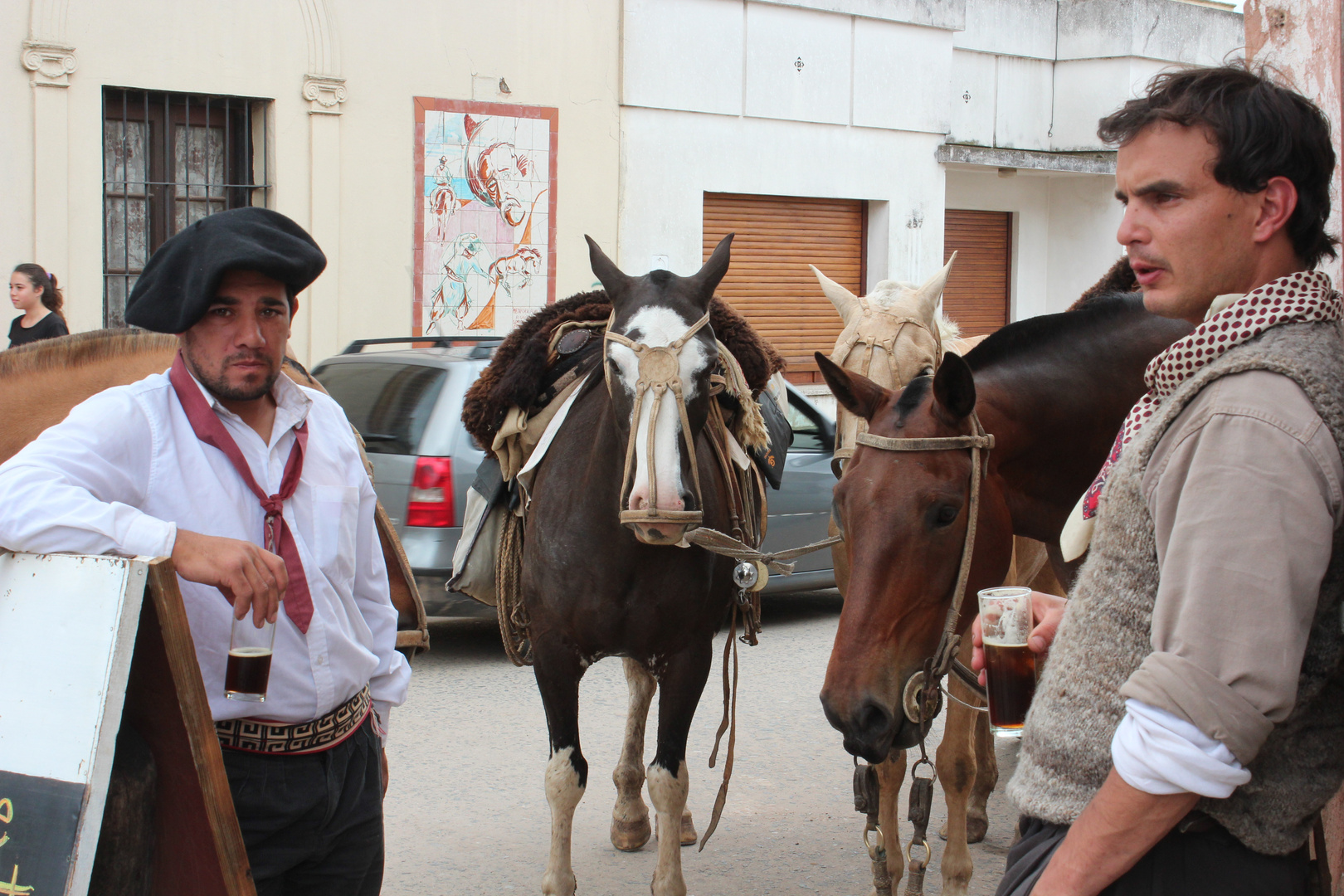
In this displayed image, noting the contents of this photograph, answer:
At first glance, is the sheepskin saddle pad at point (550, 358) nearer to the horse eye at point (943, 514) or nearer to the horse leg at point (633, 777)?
the horse leg at point (633, 777)

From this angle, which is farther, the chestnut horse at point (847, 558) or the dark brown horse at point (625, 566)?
the chestnut horse at point (847, 558)

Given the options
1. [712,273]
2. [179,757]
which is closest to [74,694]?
[179,757]

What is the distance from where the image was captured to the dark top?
8906 mm

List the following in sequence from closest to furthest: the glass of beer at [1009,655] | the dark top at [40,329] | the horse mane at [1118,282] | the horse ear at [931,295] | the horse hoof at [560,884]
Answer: the glass of beer at [1009,655] < the horse mane at [1118,282] < the horse hoof at [560,884] < the horse ear at [931,295] < the dark top at [40,329]

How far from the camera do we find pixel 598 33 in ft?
43.8

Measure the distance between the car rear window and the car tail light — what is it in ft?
0.52

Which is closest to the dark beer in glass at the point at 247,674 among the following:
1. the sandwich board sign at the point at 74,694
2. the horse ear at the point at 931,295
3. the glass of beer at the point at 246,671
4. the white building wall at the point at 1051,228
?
the glass of beer at the point at 246,671

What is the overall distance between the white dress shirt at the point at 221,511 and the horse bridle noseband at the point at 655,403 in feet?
3.83

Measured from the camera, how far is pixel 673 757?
4070mm

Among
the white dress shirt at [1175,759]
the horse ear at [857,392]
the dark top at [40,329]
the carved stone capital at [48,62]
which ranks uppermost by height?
the carved stone capital at [48,62]

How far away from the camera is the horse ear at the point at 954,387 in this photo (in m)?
2.74

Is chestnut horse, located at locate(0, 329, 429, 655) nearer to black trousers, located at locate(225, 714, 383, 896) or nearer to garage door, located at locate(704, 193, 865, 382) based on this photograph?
black trousers, located at locate(225, 714, 383, 896)

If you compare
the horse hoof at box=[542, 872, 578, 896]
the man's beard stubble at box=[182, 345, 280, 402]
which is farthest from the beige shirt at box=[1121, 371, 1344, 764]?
the horse hoof at box=[542, 872, 578, 896]

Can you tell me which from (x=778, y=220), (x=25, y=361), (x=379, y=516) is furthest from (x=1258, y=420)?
(x=778, y=220)
